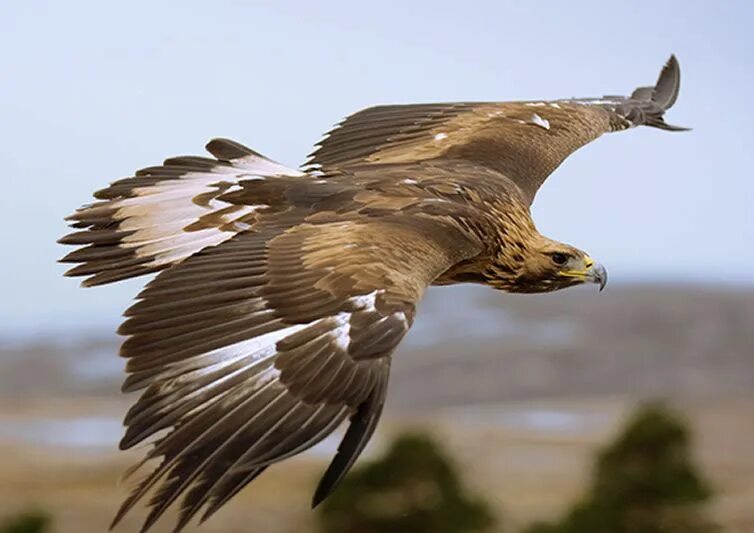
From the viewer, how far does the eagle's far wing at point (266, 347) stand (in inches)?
223

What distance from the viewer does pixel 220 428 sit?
5.77 meters

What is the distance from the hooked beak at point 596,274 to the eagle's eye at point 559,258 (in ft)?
0.43

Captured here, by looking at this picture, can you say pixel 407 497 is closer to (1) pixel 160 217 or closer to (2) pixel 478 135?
(2) pixel 478 135

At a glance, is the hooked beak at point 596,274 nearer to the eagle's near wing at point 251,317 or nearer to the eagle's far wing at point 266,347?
the eagle's near wing at point 251,317

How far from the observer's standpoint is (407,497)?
13.0m

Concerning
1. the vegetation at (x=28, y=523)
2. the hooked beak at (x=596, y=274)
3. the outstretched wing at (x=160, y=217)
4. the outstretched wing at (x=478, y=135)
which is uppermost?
the outstretched wing at (x=478, y=135)

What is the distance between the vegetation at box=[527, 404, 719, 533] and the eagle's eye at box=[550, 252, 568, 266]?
5591 millimetres

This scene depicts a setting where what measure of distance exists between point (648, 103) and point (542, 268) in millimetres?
2547

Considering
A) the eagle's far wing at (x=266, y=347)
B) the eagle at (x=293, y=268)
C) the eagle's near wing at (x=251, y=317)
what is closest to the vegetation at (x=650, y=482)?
the eagle at (x=293, y=268)

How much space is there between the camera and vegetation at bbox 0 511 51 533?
1422 centimetres

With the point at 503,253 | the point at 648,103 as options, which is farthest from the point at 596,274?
the point at 648,103

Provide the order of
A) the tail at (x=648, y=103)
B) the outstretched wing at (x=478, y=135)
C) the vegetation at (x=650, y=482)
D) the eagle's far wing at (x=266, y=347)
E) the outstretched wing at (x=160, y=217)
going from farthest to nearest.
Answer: the vegetation at (x=650, y=482) → the tail at (x=648, y=103) → the outstretched wing at (x=478, y=135) → the outstretched wing at (x=160, y=217) → the eagle's far wing at (x=266, y=347)

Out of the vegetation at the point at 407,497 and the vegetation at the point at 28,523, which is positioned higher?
the vegetation at the point at 407,497

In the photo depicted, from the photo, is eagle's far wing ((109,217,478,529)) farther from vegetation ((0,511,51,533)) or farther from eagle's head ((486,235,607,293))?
vegetation ((0,511,51,533))
